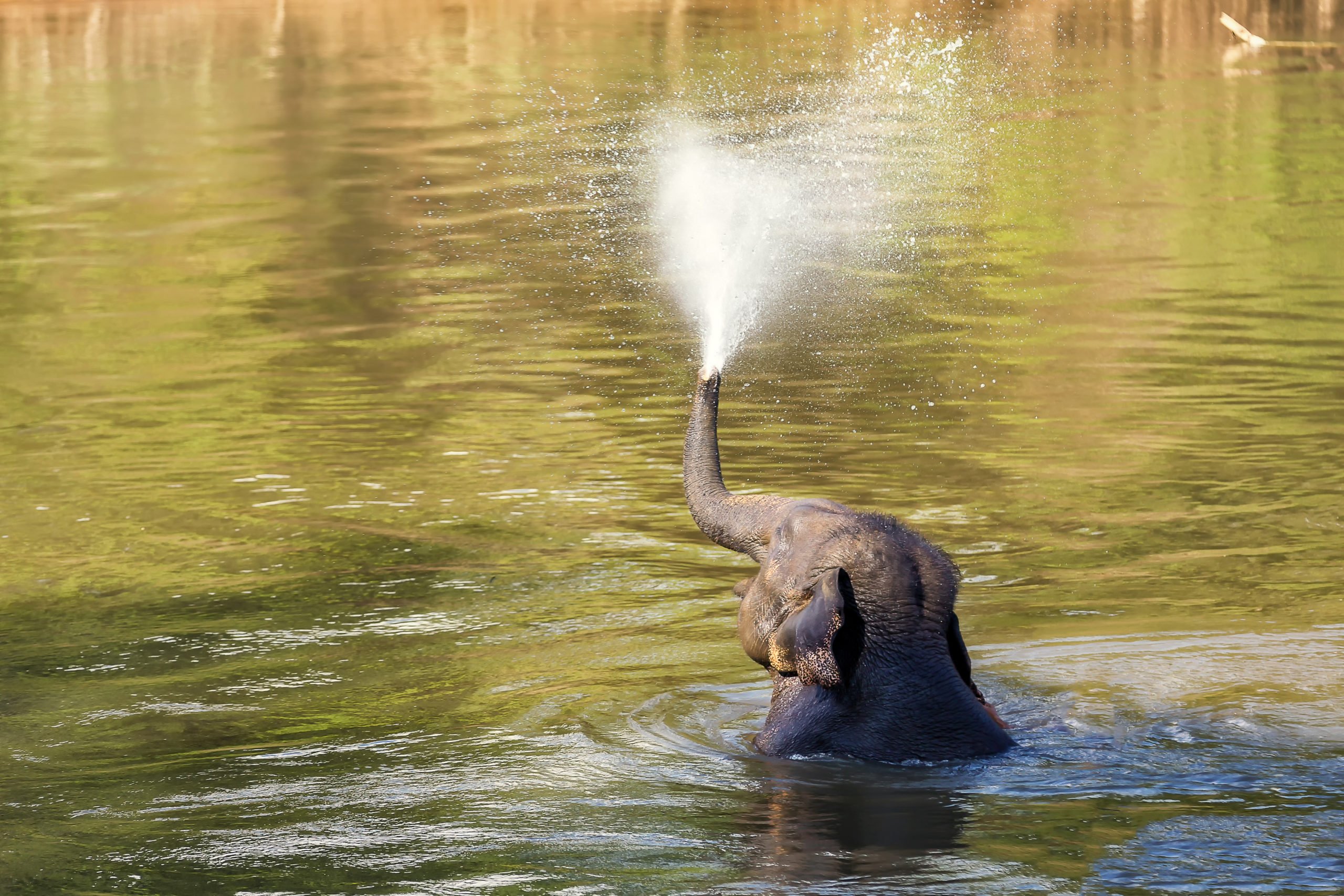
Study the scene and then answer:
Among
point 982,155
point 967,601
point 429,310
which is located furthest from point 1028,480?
point 982,155

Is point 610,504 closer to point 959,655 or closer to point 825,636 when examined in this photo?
point 959,655

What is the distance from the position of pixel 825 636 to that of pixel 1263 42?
38.7 m

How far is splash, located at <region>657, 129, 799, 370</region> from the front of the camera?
18.6m

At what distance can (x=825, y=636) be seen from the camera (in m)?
6.24

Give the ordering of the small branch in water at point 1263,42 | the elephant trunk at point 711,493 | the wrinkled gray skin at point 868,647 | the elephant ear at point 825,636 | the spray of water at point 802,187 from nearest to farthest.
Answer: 1. the elephant ear at point 825,636
2. the wrinkled gray skin at point 868,647
3. the elephant trunk at point 711,493
4. the spray of water at point 802,187
5. the small branch in water at point 1263,42

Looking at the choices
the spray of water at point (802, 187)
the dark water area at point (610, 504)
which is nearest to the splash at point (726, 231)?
the spray of water at point (802, 187)

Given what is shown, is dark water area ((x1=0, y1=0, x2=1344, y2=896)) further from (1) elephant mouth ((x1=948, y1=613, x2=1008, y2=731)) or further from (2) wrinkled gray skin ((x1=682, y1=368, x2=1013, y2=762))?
(1) elephant mouth ((x1=948, y1=613, x2=1008, y2=731))

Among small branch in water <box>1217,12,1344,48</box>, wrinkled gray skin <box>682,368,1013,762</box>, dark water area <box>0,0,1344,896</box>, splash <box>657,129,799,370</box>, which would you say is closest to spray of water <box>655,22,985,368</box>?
splash <box>657,129,799,370</box>

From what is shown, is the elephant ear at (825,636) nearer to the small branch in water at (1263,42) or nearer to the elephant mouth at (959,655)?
the elephant mouth at (959,655)

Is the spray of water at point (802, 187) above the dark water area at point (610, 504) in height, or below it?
above

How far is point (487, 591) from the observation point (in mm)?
10102

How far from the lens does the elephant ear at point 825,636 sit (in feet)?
20.5

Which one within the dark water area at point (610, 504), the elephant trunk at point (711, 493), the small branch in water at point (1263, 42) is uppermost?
the small branch in water at point (1263, 42)

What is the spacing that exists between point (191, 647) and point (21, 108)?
3006 cm
